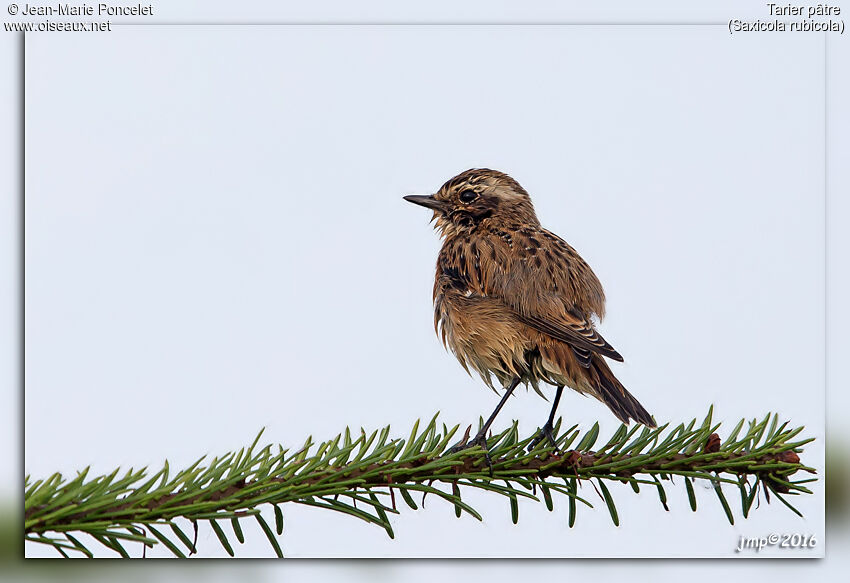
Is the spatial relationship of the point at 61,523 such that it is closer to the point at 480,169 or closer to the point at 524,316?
the point at 524,316

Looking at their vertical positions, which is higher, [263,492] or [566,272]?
[566,272]

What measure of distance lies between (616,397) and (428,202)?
6.08 ft

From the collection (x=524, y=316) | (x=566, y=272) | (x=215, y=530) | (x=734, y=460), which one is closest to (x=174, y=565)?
(x=215, y=530)

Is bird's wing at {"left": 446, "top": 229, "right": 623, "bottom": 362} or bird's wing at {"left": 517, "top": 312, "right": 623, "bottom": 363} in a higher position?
bird's wing at {"left": 446, "top": 229, "right": 623, "bottom": 362}

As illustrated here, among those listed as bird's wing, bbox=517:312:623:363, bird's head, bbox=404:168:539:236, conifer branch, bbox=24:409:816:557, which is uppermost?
bird's head, bbox=404:168:539:236

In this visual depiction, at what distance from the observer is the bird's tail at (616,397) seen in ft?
12.7

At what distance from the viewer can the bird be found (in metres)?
4.20

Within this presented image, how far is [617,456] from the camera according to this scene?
12.6ft

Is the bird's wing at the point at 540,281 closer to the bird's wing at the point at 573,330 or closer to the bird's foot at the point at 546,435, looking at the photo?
the bird's wing at the point at 573,330

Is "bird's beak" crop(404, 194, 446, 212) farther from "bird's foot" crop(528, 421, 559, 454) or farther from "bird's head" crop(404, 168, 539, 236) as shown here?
"bird's foot" crop(528, 421, 559, 454)

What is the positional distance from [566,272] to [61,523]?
268 cm

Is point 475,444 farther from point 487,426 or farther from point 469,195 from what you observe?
point 469,195

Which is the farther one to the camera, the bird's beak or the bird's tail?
the bird's beak

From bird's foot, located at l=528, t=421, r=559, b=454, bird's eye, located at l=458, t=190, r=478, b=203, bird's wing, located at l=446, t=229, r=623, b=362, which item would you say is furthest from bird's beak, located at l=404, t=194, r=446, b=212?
bird's foot, located at l=528, t=421, r=559, b=454
